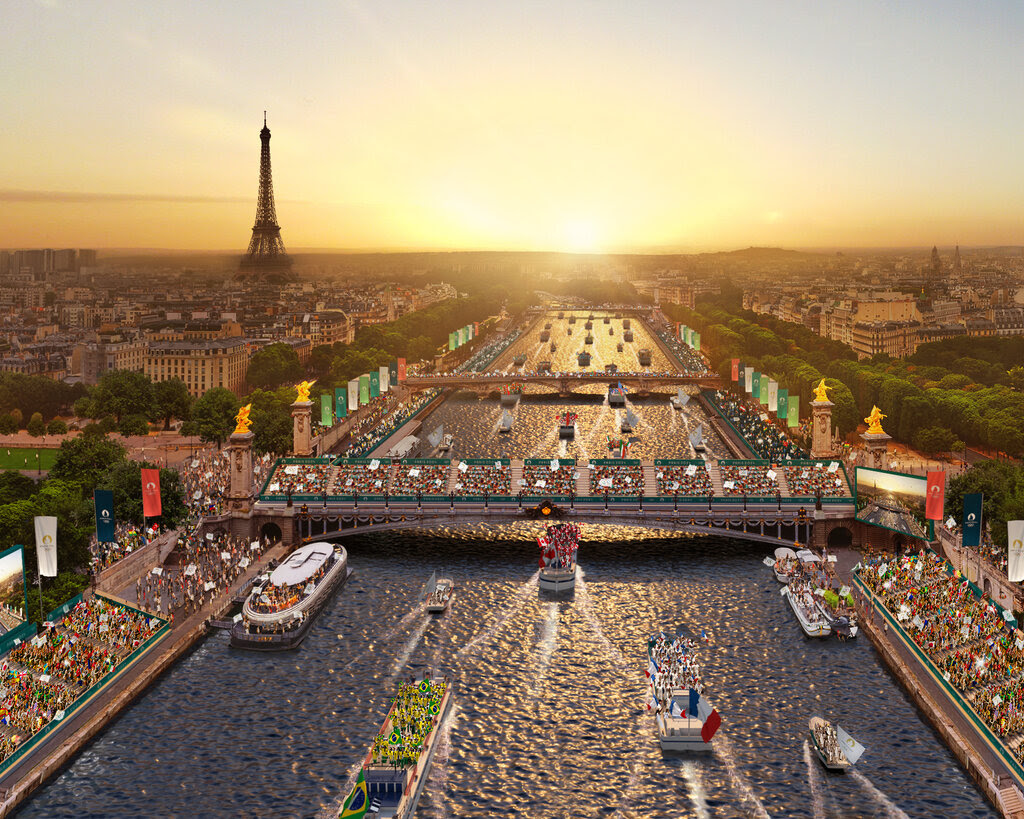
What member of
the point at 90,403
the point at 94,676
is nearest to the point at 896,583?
the point at 94,676

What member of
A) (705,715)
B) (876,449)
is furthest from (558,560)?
(876,449)

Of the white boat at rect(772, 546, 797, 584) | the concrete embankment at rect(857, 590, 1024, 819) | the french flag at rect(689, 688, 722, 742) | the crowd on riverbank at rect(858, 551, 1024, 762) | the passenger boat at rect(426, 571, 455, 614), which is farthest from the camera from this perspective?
the white boat at rect(772, 546, 797, 584)

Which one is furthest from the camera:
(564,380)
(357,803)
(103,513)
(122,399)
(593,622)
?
(564,380)

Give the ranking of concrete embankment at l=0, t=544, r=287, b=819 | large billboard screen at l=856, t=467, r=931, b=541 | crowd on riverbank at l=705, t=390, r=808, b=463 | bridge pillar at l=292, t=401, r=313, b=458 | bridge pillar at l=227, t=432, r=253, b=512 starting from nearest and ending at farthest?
concrete embankment at l=0, t=544, r=287, b=819, large billboard screen at l=856, t=467, r=931, b=541, bridge pillar at l=227, t=432, r=253, b=512, bridge pillar at l=292, t=401, r=313, b=458, crowd on riverbank at l=705, t=390, r=808, b=463

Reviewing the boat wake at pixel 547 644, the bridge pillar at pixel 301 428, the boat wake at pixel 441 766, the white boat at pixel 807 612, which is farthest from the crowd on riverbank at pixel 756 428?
the boat wake at pixel 441 766

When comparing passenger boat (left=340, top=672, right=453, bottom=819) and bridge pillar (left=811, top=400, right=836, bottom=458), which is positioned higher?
bridge pillar (left=811, top=400, right=836, bottom=458)

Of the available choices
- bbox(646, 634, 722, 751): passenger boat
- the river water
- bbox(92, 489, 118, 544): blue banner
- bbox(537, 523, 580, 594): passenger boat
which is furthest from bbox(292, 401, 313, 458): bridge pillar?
bbox(646, 634, 722, 751): passenger boat

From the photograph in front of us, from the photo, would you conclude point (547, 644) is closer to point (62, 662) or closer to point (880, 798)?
point (880, 798)

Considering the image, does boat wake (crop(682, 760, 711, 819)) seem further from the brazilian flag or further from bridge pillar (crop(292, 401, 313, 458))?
bridge pillar (crop(292, 401, 313, 458))
